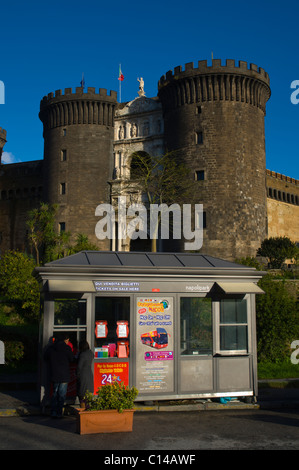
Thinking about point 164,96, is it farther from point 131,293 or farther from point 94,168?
point 131,293

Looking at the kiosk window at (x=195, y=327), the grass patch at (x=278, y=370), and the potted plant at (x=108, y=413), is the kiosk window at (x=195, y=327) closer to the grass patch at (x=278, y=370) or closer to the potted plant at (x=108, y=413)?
the potted plant at (x=108, y=413)

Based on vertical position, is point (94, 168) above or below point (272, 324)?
above

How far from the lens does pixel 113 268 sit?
11.4m

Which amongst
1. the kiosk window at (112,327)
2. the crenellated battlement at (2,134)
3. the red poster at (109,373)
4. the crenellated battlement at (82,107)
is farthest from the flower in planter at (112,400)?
the crenellated battlement at (2,134)

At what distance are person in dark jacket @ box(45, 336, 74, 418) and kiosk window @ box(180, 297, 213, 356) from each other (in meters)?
2.79

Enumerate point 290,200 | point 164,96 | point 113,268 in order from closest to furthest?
point 113,268 < point 164,96 < point 290,200

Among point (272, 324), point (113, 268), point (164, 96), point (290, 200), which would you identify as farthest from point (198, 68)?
point (113, 268)

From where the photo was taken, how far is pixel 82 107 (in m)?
45.9

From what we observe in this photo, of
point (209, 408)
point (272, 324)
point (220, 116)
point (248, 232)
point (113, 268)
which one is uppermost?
point (220, 116)

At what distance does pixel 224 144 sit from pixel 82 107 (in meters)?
13.5

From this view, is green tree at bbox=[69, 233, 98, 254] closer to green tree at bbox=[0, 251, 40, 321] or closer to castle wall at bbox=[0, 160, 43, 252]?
green tree at bbox=[0, 251, 40, 321]

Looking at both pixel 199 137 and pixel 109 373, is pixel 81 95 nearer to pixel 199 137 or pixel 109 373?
pixel 199 137
